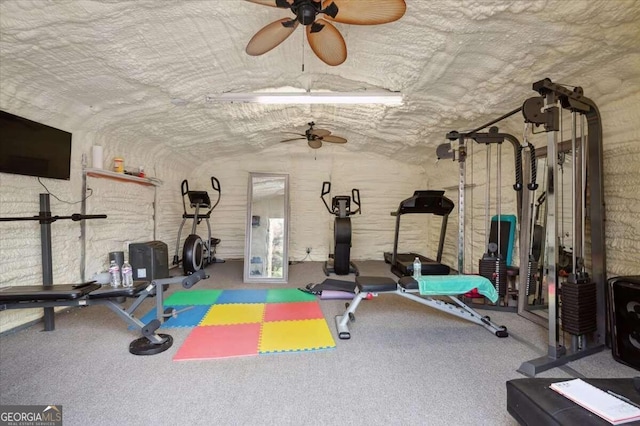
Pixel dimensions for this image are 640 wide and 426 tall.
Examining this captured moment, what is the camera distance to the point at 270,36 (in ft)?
7.70

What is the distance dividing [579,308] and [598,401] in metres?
1.35

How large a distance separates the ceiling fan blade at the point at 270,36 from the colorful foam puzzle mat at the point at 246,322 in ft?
8.30

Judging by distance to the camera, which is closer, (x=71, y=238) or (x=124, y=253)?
(x=71, y=238)

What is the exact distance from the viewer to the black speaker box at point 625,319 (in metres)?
2.32

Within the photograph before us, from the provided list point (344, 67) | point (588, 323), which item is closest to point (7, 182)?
point (344, 67)

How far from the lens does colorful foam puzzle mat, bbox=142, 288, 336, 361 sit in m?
2.68

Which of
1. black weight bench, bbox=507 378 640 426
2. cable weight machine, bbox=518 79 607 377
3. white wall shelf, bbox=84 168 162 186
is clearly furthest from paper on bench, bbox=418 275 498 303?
white wall shelf, bbox=84 168 162 186

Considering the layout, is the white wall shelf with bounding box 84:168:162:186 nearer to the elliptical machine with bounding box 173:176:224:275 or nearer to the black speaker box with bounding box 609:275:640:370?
the elliptical machine with bounding box 173:176:224:275

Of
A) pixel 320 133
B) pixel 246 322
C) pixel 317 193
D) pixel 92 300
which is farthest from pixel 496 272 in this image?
pixel 317 193

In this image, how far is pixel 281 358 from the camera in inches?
99.0

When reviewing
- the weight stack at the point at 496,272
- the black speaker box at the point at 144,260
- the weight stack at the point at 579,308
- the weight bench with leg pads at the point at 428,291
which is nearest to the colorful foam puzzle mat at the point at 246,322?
the weight bench with leg pads at the point at 428,291

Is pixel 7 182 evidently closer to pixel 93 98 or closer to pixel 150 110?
pixel 93 98

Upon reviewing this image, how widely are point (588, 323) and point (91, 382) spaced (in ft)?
12.6

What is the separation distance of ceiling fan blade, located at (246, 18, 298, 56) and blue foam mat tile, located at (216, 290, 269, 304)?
299 cm
